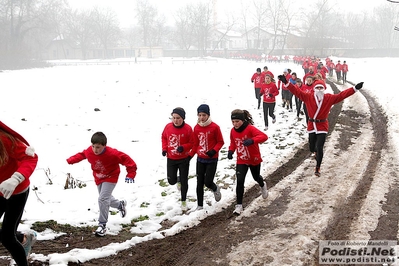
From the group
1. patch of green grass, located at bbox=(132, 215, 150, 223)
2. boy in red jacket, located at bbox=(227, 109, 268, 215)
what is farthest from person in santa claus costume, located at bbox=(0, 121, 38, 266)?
boy in red jacket, located at bbox=(227, 109, 268, 215)

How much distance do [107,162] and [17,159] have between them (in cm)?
Answer: 160

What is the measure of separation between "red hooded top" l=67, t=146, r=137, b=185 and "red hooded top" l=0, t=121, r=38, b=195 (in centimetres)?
134

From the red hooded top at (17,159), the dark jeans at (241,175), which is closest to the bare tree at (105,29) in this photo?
the dark jeans at (241,175)

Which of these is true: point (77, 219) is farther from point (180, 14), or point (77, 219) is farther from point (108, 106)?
point (180, 14)

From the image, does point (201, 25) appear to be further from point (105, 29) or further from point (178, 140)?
point (178, 140)

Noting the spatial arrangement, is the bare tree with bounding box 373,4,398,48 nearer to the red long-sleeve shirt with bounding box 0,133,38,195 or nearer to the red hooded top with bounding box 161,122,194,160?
the red hooded top with bounding box 161,122,194,160

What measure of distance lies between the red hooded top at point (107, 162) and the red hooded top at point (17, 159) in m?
1.34

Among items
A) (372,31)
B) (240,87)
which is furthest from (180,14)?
(240,87)

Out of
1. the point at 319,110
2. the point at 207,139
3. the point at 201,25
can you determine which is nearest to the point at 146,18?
the point at 201,25

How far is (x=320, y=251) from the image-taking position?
4.57 meters

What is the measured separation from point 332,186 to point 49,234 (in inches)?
219

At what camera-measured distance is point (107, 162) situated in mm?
5062

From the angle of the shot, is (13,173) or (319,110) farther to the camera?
(319,110)

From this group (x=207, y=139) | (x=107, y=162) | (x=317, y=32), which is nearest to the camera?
(x=107, y=162)
